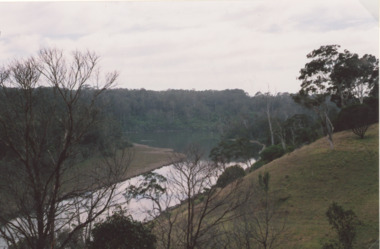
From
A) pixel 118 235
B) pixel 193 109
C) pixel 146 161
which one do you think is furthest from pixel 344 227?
pixel 193 109

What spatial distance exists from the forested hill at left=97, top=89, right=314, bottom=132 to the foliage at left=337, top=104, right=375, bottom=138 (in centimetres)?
2984

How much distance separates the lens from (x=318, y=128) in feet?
124

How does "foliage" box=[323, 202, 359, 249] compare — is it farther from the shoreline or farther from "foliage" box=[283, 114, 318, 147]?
"foliage" box=[283, 114, 318, 147]

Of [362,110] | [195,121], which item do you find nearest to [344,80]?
[362,110]

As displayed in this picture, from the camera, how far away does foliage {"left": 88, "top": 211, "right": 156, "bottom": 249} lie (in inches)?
344

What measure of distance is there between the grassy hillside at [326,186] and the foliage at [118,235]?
6.37 metres

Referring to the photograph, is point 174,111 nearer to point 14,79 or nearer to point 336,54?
point 336,54

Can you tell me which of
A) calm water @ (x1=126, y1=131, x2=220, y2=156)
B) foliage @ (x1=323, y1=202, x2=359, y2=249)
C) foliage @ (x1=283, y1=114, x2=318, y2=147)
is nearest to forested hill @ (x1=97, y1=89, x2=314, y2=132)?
calm water @ (x1=126, y1=131, x2=220, y2=156)

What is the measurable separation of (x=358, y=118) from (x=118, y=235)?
21.1 m

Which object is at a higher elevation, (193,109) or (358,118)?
(193,109)

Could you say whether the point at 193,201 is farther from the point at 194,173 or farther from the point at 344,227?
the point at 344,227

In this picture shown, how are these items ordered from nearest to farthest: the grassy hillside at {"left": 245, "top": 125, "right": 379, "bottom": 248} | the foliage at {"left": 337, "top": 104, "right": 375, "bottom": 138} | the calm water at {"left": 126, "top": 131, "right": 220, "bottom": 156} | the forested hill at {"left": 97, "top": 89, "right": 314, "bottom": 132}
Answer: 1. the grassy hillside at {"left": 245, "top": 125, "right": 379, "bottom": 248}
2. the foliage at {"left": 337, "top": 104, "right": 375, "bottom": 138}
3. the calm water at {"left": 126, "top": 131, "right": 220, "bottom": 156}
4. the forested hill at {"left": 97, "top": 89, "right": 314, "bottom": 132}

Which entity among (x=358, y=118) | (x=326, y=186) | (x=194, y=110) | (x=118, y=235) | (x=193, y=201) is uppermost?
(x=194, y=110)

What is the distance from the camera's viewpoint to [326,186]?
717 inches
